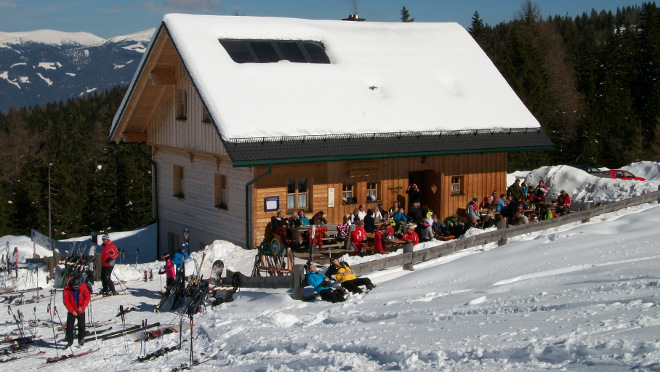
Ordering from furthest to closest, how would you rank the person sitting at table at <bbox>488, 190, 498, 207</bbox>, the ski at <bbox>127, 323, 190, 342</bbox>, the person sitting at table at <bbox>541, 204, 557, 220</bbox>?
the person sitting at table at <bbox>488, 190, 498, 207</bbox> < the person sitting at table at <bbox>541, 204, 557, 220</bbox> < the ski at <bbox>127, 323, 190, 342</bbox>

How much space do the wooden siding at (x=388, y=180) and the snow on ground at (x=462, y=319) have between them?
186 inches

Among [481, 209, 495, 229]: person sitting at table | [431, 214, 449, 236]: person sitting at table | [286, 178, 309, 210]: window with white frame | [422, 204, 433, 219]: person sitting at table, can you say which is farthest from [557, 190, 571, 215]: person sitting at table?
[286, 178, 309, 210]: window with white frame

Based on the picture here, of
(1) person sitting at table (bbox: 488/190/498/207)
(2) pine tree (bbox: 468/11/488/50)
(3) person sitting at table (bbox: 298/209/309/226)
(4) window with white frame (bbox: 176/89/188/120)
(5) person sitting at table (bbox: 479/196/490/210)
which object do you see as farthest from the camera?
(2) pine tree (bbox: 468/11/488/50)

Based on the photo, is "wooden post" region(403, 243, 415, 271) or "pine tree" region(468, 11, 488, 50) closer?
"wooden post" region(403, 243, 415, 271)

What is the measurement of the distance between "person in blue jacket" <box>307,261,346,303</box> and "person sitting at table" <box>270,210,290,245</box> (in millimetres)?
4939

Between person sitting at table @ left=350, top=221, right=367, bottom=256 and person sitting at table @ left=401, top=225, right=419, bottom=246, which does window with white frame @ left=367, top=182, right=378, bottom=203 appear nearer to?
person sitting at table @ left=350, top=221, right=367, bottom=256

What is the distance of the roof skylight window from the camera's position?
858 inches

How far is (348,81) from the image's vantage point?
72.8 ft

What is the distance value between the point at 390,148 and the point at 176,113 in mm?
6831

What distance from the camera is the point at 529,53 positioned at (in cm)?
5894

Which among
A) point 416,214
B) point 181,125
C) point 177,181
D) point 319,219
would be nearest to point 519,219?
point 416,214

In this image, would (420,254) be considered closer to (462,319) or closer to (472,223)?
(462,319)

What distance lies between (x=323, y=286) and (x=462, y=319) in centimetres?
378

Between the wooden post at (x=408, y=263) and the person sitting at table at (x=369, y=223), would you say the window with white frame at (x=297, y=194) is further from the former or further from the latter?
the wooden post at (x=408, y=263)
